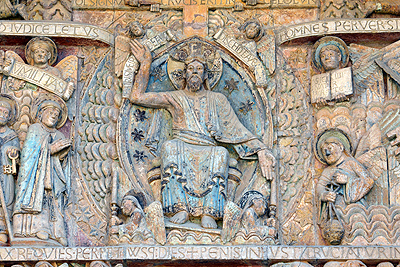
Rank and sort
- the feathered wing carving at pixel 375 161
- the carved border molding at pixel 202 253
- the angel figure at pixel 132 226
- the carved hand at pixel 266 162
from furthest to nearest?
1. the carved hand at pixel 266 162
2. the feathered wing carving at pixel 375 161
3. the angel figure at pixel 132 226
4. the carved border molding at pixel 202 253

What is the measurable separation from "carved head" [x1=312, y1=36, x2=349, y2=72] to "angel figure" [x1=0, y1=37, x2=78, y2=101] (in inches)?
132

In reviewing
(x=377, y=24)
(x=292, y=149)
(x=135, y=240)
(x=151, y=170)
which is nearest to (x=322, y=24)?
(x=377, y=24)

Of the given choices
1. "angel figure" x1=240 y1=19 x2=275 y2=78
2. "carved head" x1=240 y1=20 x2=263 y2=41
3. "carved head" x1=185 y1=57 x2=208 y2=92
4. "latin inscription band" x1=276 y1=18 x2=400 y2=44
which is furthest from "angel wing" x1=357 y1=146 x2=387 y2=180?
"carved head" x1=185 y1=57 x2=208 y2=92

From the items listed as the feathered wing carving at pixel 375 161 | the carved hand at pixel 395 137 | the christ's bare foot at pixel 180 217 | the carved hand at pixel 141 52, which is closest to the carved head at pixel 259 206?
the christ's bare foot at pixel 180 217

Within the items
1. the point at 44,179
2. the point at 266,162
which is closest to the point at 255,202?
the point at 266,162

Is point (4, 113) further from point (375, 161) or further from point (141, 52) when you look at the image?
point (375, 161)

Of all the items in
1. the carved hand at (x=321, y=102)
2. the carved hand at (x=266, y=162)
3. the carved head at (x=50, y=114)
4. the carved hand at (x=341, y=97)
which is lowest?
Result: the carved hand at (x=266, y=162)

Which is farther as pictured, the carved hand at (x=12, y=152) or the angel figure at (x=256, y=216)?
the carved hand at (x=12, y=152)

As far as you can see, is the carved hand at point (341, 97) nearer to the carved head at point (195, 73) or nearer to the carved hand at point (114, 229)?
the carved head at point (195, 73)

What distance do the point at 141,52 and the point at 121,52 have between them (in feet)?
1.08

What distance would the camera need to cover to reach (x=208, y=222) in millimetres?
13016

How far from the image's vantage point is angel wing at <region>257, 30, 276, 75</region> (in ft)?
45.9

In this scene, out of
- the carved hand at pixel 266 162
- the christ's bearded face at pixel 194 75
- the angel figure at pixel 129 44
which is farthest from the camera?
the angel figure at pixel 129 44

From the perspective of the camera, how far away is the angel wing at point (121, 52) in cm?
1398
